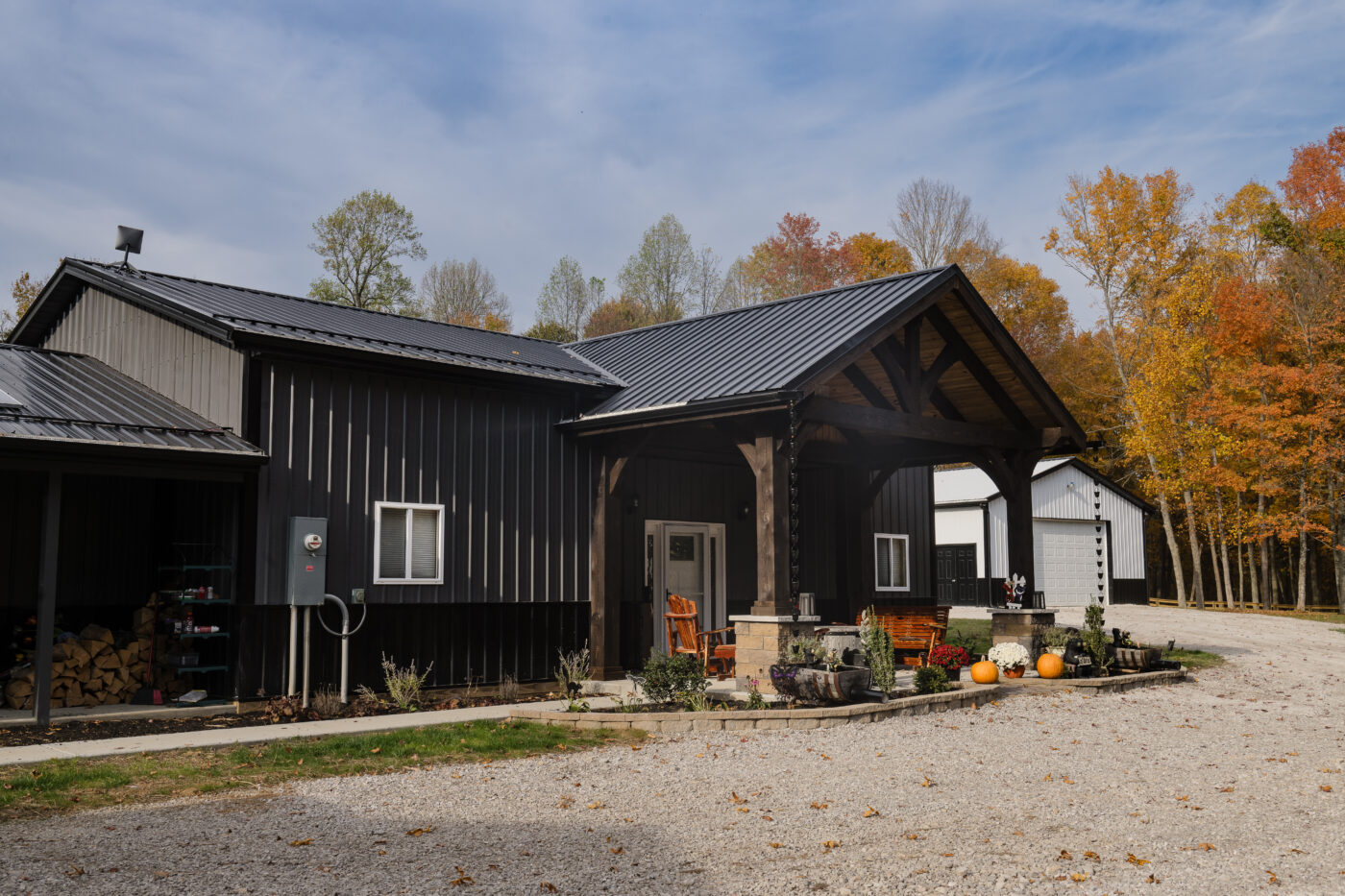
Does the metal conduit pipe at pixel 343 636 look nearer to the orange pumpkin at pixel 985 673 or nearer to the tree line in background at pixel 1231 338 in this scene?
the orange pumpkin at pixel 985 673

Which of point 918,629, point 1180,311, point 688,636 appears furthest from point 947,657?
point 1180,311

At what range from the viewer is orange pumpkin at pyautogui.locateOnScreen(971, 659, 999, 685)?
11.9 m

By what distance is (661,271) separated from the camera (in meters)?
38.7

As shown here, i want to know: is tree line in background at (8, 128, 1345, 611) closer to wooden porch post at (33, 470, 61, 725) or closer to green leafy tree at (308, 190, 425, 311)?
green leafy tree at (308, 190, 425, 311)

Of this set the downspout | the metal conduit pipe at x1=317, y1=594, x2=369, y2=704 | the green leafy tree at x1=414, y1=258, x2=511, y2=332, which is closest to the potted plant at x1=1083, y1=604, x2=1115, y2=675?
the metal conduit pipe at x1=317, y1=594, x2=369, y2=704

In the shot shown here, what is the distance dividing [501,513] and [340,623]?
2.16 meters

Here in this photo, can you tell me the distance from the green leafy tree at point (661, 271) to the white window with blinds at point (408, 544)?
2789 cm

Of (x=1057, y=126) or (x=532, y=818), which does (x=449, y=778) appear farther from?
(x=1057, y=126)

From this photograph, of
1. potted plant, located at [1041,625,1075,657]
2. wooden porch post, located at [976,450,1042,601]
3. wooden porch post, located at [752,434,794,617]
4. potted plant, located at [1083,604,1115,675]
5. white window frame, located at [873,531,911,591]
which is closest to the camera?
wooden porch post, located at [752,434,794,617]

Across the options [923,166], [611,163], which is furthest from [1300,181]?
[611,163]

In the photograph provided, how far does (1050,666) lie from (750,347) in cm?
510

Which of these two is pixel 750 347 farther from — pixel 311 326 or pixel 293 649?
pixel 293 649

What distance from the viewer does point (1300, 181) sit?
99.0ft

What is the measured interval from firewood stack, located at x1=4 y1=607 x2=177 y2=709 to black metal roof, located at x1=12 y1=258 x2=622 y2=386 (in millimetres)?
3151
